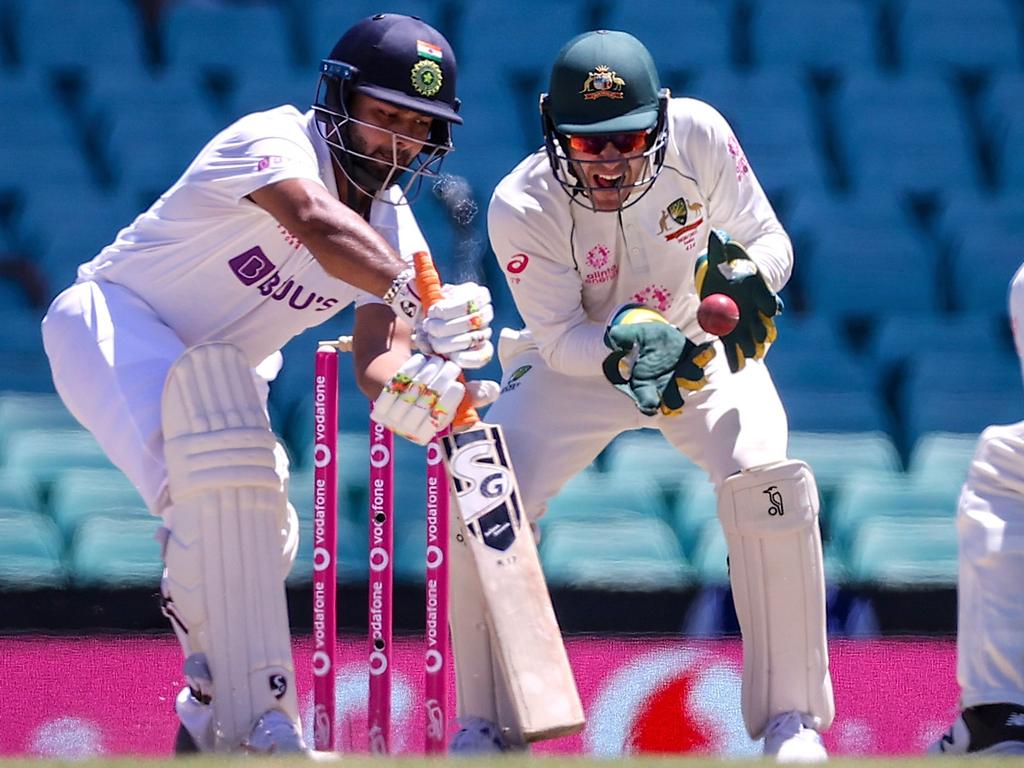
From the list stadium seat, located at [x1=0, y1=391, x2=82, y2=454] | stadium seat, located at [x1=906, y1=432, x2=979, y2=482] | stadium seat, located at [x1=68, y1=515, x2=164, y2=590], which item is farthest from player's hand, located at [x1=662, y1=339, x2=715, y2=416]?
stadium seat, located at [x1=0, y1=391, x2=82, y2=454]

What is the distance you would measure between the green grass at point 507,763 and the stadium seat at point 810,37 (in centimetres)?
307

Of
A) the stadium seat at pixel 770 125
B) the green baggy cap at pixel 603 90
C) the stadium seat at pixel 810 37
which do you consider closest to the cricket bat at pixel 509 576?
the green baggy cap at pixel 603 90

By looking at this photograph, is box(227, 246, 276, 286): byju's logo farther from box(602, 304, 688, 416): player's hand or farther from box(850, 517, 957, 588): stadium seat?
box(850, 517, 957, 588): stadium seat

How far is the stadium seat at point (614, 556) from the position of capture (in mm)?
3846

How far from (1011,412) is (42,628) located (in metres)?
2.52

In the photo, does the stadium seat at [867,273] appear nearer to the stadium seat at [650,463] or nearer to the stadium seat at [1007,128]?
the stadium seat at [1007,128]

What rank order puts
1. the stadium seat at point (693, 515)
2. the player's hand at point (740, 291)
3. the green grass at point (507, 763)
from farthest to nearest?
1. the stadium seat at point (693, 515)
2. the player's hand at point (740, 291)
3. the green grass at point (507, 763)

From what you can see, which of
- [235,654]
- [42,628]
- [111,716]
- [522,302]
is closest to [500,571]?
[235,654]

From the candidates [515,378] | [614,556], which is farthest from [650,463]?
[515,378]

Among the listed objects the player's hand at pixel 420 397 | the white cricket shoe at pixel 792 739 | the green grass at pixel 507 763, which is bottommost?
the white cricket shoe at pixel 792 739

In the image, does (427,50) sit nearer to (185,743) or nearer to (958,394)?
(185,743)

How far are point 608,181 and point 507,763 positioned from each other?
40.1 inches

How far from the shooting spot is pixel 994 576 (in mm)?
2348

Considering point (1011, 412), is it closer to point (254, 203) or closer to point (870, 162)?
point (870, 162)
